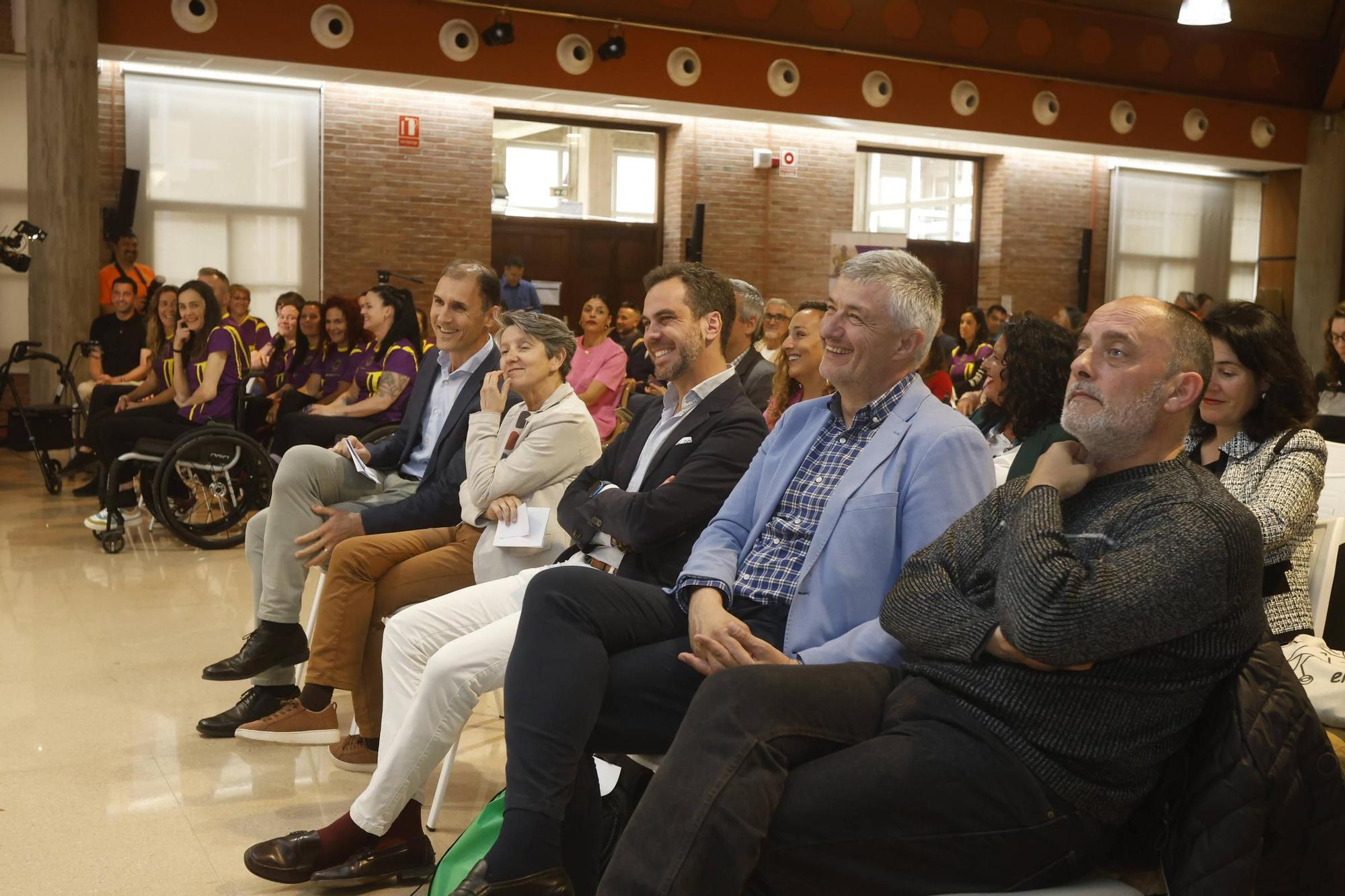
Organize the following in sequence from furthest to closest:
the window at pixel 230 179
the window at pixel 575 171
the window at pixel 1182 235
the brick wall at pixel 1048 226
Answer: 1. the window at pixel 1182 235
2. the brick wall at pixel 1048 226
3. the window at pixel 575 171
4. the window at pixel 230 179

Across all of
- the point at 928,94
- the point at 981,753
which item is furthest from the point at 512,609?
the point at 928,94

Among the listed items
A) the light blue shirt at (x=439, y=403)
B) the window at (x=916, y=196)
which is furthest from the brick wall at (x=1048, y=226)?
the light blue shirt at (x=439, y=403)

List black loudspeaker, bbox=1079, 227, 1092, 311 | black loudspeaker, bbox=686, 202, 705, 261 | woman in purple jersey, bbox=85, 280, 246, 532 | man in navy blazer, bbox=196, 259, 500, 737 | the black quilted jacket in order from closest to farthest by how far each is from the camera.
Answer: the black quilted jacket → man in navy blazer, bbox=196, 259, 500, 737 → woman in purple jersey, bbox=85, 280, 246, 532 → black loudspeaker, bbox=686, 202, 705, 261 → black loudspeaker, bbox=1079, 227, 1092, 311

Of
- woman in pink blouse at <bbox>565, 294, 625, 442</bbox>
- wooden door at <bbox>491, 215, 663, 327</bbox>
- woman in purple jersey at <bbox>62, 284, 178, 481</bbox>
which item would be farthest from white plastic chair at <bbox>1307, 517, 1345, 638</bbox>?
wooden door at <bbox>491, 215, 663, 327</bbox>

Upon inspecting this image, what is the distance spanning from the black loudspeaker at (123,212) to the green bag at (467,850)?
10086mm

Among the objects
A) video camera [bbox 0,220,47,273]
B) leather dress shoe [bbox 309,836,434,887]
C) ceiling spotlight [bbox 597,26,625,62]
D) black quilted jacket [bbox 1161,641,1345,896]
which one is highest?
ceiling spotlight [bbox 597,26,625,62]

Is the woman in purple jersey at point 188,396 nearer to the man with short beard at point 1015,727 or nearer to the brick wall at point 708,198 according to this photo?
the brick wall at point 708,198

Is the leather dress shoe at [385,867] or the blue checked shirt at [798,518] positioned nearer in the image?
the blue checked shirt at [798,518]

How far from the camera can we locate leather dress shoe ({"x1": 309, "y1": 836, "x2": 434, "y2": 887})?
2.56 m

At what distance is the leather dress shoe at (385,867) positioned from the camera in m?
2.56

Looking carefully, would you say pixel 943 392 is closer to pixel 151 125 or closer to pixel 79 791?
pixel 79 791

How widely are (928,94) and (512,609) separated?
37.6 ft

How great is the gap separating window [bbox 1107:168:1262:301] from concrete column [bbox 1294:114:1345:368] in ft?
3.06

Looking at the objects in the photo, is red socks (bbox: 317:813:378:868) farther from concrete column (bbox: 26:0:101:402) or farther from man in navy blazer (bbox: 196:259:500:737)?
concrete column (bbox: 26:0:101:402)
